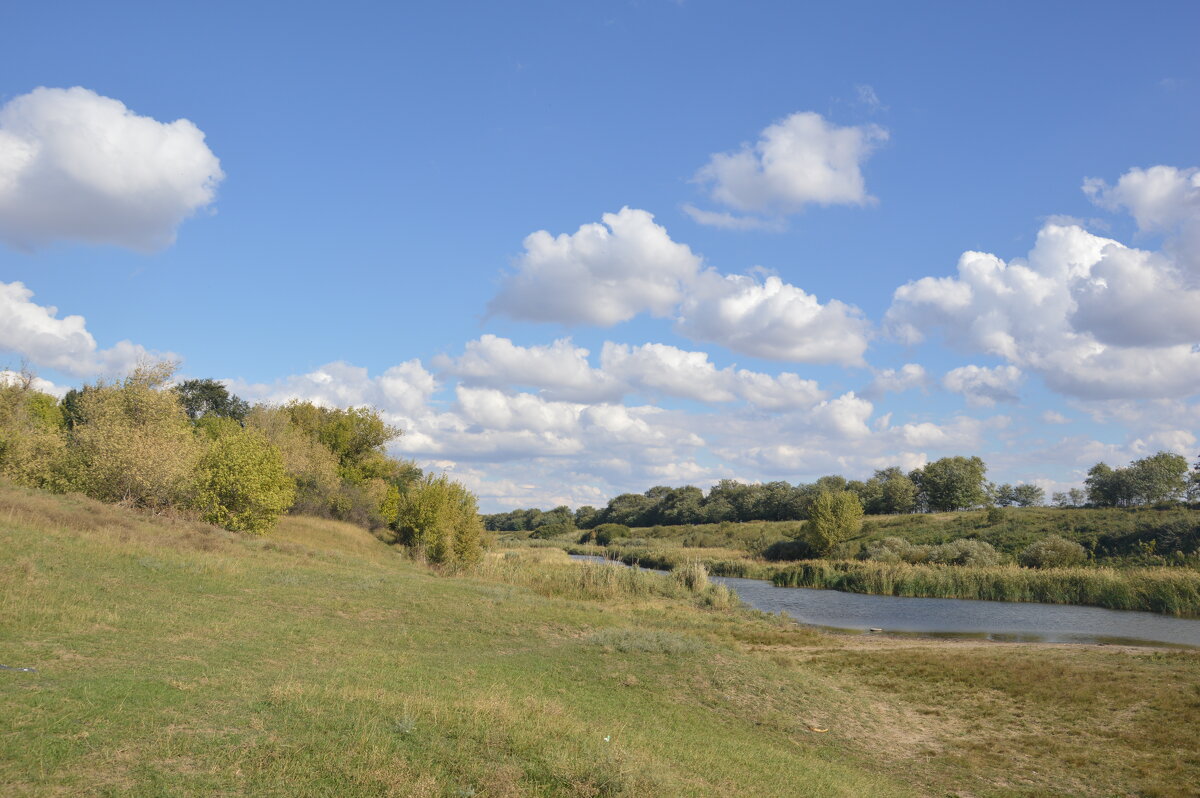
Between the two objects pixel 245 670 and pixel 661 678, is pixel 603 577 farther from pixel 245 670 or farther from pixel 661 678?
pixel 245 670

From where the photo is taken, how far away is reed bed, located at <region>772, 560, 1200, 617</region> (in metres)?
39.2

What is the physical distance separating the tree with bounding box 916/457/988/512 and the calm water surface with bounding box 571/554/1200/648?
218 feet

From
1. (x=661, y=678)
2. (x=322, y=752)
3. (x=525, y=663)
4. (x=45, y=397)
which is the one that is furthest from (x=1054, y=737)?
(x=45, y=397)

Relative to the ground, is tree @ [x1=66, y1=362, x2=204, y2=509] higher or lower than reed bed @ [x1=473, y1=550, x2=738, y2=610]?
higher

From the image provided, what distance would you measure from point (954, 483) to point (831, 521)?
1788 inches

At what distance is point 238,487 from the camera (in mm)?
40031

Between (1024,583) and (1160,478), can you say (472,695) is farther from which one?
(1160,478)

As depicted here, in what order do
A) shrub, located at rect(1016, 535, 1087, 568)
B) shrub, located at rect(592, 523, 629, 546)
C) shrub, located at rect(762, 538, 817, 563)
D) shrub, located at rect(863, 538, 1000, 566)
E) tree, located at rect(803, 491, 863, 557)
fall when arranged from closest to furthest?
shrub, located at rect(1016, 535, 1087, 568) → shrub, located at rect(863, 538, 1000, 566) → tree, located at rect(803, 491, 863, 557) → shrub, located at rect(762, 538, 817, 563) → shrub, located at rect(592, 523, 629, 546)

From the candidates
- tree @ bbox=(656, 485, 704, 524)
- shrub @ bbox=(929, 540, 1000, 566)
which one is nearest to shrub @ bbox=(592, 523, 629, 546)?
tree @ bbox=(656, 485, 704, 524)

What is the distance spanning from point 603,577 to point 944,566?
94.3 ft

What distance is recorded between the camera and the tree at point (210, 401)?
88.6 metres

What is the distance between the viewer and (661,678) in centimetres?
1667

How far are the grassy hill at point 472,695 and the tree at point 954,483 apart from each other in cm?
9017

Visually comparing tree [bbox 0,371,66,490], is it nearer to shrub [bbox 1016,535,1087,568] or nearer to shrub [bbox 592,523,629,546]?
shrub [bbox 1016,535,1087,568]
